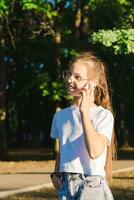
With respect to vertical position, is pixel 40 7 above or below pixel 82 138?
above

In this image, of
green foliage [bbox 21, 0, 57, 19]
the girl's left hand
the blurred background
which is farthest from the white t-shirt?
green foliage [bbox 21, 0, 57, 19]

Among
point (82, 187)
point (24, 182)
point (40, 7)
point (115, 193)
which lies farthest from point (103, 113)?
point (40, 7)

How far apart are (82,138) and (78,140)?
1.3 inches

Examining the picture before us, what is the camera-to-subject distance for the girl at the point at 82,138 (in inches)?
149

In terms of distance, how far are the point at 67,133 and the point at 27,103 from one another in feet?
157

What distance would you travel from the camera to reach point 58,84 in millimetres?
24031

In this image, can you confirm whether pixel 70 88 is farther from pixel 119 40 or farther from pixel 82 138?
pixel 119 40

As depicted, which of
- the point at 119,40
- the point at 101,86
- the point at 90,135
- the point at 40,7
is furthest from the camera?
the point at 40,7

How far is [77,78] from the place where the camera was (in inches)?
153

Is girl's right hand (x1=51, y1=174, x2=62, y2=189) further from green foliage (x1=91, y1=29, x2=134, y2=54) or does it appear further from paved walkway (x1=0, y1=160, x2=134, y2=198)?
green foliage (x1=91, y1=29, x2=134, y2=54)

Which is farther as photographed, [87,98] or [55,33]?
[55,33]

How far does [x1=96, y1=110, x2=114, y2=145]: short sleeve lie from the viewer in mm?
3801

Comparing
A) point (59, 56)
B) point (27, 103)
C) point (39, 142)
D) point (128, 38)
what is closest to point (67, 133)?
point (128, 38)

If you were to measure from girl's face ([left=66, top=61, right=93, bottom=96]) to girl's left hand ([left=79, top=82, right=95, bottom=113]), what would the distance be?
3 centimetres
